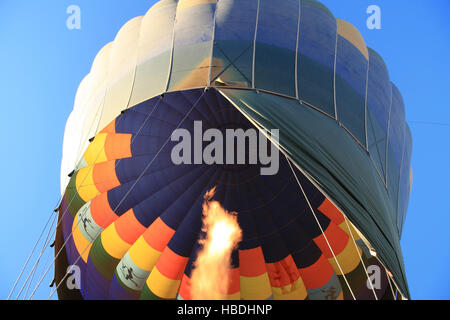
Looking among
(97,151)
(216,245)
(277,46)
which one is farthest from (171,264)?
(277,46)

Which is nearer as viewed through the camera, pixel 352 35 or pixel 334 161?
pixel 334 161

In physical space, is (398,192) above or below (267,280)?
above

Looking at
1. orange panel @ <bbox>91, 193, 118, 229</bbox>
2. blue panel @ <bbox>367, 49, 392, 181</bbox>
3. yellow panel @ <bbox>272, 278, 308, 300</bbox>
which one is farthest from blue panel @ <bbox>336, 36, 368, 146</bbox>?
orange panel @ <bbox>91, 193, 118, 229</bbox>

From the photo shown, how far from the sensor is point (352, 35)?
5758 millimetres

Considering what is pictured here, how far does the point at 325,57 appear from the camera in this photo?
17.2ft

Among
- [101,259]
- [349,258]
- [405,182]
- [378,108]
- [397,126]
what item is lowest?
[101,259]

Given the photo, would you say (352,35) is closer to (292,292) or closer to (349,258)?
(349,258)

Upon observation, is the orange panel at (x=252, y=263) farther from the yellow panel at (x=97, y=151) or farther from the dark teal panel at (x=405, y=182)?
the yellow panel at (x=97, y=151)

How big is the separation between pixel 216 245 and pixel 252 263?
0.63 meters

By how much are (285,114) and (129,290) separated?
394 centimetres

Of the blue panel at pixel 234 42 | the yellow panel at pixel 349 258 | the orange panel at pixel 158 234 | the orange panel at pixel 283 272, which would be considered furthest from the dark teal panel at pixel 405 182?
the orange panel at pixel 158 234

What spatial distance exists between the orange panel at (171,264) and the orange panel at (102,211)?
38.9 inches
